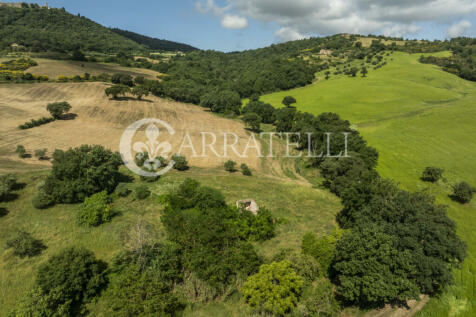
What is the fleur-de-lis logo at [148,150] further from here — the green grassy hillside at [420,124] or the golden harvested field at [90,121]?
the green grassy hillside at [420,124]

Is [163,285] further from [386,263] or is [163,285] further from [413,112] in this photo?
[413,112]

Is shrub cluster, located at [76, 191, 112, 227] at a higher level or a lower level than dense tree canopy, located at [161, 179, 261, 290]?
higher

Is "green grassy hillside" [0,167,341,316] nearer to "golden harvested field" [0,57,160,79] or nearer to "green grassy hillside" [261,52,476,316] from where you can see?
"green grassy hillside" [261,52,476,316]

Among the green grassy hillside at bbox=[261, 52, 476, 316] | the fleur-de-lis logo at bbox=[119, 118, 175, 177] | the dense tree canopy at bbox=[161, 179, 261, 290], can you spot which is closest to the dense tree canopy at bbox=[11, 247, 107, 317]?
the dense tree canopy at bbox=[161, 179, 261, 290]

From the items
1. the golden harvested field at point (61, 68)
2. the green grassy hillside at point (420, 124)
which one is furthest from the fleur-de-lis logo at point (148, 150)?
the golden harvested field at point (61, 68)

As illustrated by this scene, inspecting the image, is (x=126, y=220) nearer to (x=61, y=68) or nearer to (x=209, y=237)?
(x=209, y=237)
